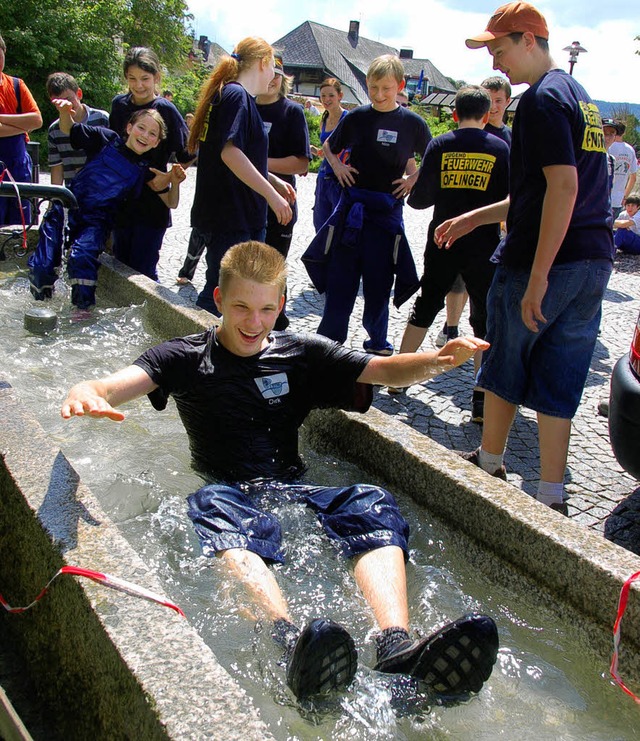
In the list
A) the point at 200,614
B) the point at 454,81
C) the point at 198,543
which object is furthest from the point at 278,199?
the point at 454,81

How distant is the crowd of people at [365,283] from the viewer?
2570 millimetres

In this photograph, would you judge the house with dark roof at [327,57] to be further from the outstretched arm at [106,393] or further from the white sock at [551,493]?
the outstretched arm at [106,393]

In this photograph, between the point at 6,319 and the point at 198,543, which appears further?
the point at 6,319

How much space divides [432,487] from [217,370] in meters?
1.04

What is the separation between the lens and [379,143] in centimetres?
533

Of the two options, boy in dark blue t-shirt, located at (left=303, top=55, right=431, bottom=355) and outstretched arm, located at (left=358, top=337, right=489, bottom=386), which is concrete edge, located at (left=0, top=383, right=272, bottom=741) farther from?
boy in dark blue t-shirt, located at (left=303, top=55, right=431, bottom=355)

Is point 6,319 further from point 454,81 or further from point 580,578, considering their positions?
point 454,81

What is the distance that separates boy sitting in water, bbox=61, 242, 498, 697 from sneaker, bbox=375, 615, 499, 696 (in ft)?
0.26

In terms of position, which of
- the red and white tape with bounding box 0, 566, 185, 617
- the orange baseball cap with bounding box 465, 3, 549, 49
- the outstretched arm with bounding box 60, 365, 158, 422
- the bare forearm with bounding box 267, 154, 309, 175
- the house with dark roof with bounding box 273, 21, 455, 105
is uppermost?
the house with dark roof with bounding box 273, 21, 455, 105

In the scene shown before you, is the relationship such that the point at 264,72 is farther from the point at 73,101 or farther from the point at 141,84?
the point at 73,101

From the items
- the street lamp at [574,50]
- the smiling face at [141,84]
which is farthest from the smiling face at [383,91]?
the street lamp at [574,50]

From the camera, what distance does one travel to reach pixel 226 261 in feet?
10.3

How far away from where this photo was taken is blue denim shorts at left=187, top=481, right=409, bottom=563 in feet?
8.64

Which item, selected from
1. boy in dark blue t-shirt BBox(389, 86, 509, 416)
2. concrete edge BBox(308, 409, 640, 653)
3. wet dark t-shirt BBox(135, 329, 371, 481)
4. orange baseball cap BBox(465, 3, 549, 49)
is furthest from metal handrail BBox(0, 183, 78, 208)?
orange baseball cap BBox(465, 3, 549, 49)
